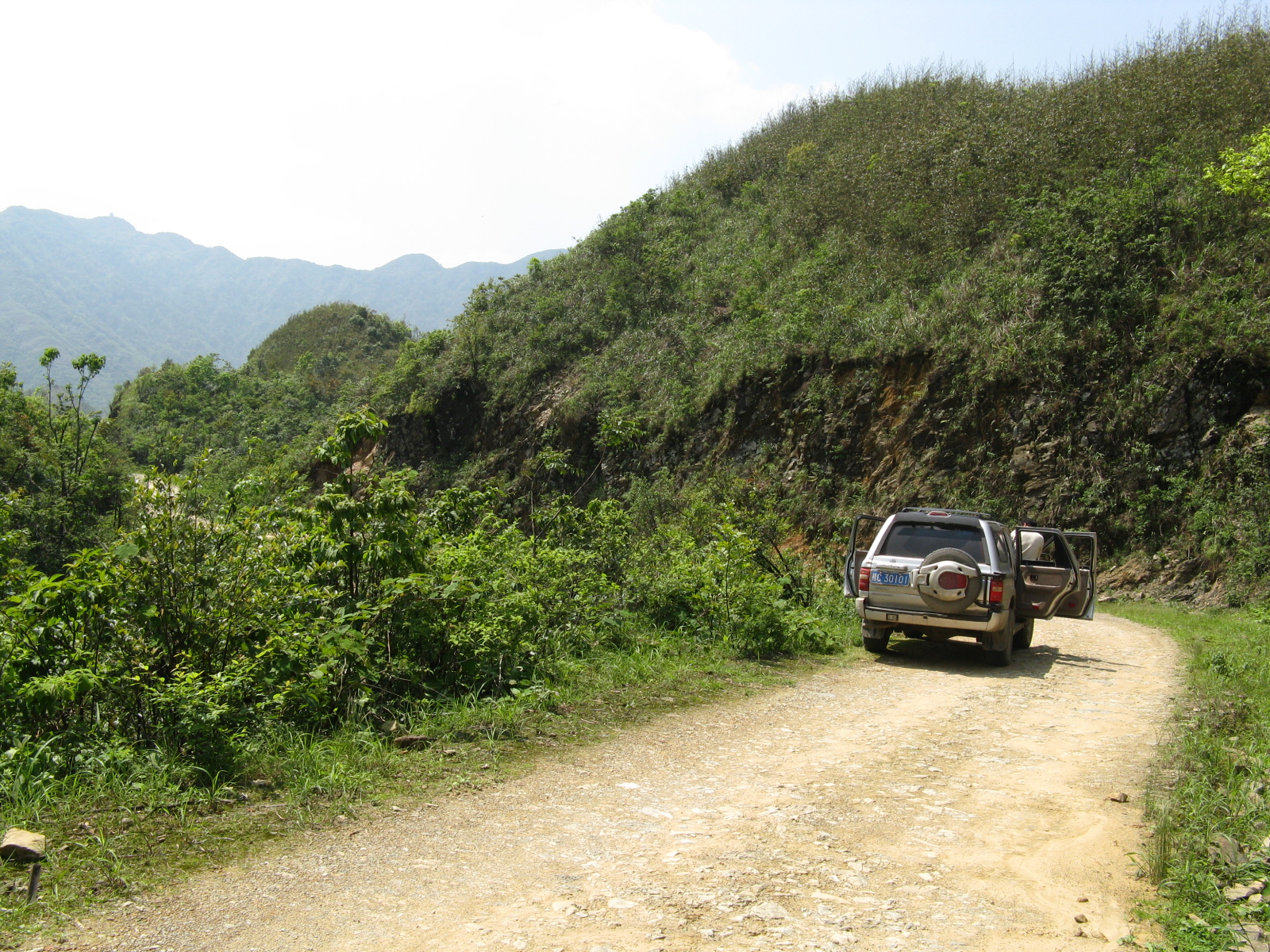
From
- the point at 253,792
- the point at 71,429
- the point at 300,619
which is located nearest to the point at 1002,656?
the point at 300,619

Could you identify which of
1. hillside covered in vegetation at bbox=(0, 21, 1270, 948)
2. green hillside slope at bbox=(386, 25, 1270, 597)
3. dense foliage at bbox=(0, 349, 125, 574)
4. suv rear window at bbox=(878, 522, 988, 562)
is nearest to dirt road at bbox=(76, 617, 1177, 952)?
hillside covered in vegetation at bbox=(0, 21, 1270, 948)

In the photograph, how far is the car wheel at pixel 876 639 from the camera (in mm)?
9938

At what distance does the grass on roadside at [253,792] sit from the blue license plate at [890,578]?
3.55m

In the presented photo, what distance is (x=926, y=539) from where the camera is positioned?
10.0m

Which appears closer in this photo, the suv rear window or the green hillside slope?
the suv rear window

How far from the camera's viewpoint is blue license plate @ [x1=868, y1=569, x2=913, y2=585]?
9.53 meters

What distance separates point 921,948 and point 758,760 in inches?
98.2

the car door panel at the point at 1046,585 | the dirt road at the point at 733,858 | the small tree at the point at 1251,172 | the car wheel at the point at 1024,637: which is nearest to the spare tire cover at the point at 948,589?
the car door panel at the point at 1046,585

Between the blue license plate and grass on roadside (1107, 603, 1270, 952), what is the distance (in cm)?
281

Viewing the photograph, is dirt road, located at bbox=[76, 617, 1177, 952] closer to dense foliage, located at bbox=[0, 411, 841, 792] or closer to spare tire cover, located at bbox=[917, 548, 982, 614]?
dense foliage, located at bbox=[0, 411, 841, 792]

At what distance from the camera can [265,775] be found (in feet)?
16.2

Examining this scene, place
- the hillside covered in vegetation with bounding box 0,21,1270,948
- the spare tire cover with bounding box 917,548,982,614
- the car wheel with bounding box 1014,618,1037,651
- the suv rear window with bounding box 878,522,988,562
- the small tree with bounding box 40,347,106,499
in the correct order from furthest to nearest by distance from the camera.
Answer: the small tree with bounding box 40,347,106,499 → the car wheel with bounding box 1014,618,1037,651 → the suv rear window with bounding box 878,522,988,562 → the spare tire cover with bounding box 917,548,982,614 → the hillside covered in vegetation with bounding box 0,21,1270,948

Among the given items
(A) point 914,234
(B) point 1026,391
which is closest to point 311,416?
(A) point 914,234

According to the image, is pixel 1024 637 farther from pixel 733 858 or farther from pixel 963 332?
pixel 963 332
